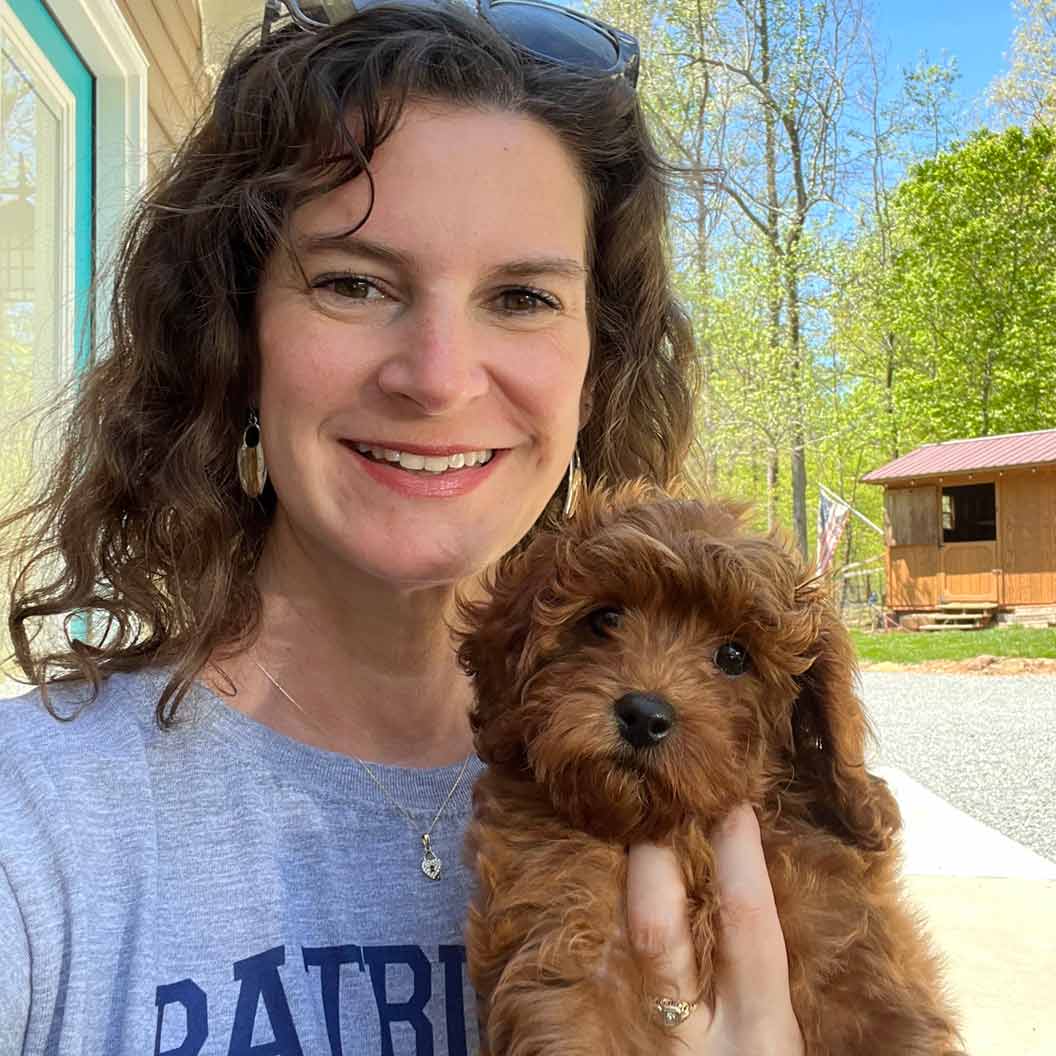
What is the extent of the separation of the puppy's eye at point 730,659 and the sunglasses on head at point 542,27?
152 centimetres

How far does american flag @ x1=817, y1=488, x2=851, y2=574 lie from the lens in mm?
2613

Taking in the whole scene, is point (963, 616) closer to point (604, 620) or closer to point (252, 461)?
point (252, 461)

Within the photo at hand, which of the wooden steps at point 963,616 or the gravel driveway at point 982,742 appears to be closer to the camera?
the gravel driveway at point 982,742

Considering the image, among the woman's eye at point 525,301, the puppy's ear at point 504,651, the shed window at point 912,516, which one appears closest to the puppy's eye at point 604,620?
the puppy's ear at point 504,651

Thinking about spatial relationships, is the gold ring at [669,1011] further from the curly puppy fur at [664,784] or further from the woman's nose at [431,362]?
the woman's nose at [431,362]

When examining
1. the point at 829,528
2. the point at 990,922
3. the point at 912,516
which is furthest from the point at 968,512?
the point at 990,922

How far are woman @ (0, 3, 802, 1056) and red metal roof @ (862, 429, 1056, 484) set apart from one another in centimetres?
3274

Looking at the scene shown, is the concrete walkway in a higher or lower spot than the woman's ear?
lower

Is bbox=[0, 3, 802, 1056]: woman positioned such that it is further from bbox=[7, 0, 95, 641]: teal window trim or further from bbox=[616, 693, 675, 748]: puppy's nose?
bbox=[7, 0, 95, 641]: teal window trim

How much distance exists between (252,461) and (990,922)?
5912mm

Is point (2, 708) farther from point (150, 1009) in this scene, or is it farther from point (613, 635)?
point (613, 635)

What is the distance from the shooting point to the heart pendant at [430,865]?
2.26 meters

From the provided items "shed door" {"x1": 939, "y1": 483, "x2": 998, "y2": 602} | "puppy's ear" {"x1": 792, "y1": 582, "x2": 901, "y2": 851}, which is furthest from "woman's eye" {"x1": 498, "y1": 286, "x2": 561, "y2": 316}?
"shed door" {"x1": 939, "y1": 483, "x2": 998, "y2": 602}

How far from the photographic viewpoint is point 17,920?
5.99ft
